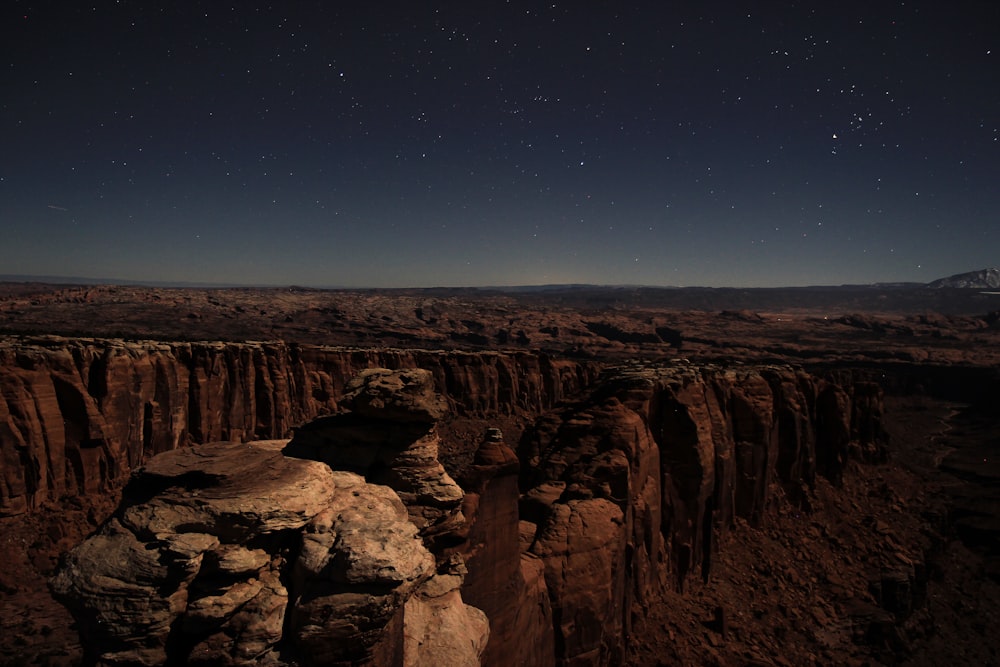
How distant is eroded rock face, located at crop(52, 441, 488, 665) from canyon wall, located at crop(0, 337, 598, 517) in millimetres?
25515

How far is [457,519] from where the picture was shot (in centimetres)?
1180

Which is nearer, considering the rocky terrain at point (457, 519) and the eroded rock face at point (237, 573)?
the eroded rock face at point (237, 573)

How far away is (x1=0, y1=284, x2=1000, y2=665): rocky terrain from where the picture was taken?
752 cm

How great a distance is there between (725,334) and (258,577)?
167m

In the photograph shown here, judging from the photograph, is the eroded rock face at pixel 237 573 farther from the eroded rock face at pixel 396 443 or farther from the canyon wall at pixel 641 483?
the canyon wall at pixel 641 483

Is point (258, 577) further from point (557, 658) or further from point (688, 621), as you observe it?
point (688, 621)

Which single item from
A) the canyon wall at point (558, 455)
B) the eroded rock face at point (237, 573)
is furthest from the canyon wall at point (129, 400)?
the eroded rock face at point (237, 573)

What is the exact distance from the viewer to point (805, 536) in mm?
26875

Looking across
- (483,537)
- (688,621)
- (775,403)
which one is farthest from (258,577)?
(775,403)

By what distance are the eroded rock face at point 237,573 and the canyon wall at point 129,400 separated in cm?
2552

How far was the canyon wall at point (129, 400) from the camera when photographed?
84.4 feet

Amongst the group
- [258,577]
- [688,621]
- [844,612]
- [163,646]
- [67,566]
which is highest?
[67,566]

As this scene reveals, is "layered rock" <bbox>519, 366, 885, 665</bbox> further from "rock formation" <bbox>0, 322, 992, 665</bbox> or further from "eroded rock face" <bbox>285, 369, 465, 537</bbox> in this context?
"eroded rock face" <bbox>285, 369, 465, 537</bbox>

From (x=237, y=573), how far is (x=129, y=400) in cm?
3065
